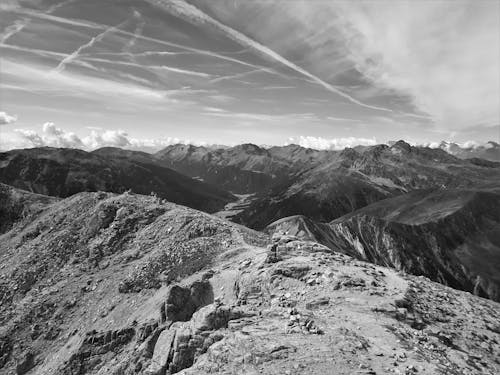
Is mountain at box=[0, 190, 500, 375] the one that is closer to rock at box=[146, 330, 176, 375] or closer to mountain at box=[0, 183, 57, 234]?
rock at box=[146, 330, 176, 375]

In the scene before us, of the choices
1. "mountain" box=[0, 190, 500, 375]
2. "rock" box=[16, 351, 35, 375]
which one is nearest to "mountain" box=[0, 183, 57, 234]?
"mountain" box=[0, 190, 500, 375]

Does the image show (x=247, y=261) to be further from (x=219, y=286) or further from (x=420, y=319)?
(x=420, y=319)

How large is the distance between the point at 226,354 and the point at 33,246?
192 feet

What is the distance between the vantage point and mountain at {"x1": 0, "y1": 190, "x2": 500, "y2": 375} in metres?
23.5

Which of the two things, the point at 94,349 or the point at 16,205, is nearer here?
the point at 94,349

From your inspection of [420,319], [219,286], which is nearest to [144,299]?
[219,286]

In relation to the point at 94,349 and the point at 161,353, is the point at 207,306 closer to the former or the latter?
the point at 161,353

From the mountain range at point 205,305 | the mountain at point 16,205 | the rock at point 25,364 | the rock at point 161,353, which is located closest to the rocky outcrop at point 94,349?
the mountain range at point 205,305

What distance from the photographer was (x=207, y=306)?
3177 cm

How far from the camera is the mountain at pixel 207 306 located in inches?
924

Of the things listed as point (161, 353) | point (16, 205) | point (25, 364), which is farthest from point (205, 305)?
point (16, 205)

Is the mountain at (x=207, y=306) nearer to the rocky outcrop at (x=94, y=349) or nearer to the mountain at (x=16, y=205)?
the rocky outcrop at (x=94, y=349)

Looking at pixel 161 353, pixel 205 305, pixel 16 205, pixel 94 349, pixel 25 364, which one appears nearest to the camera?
pixel 161 353

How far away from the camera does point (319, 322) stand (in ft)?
84.2
